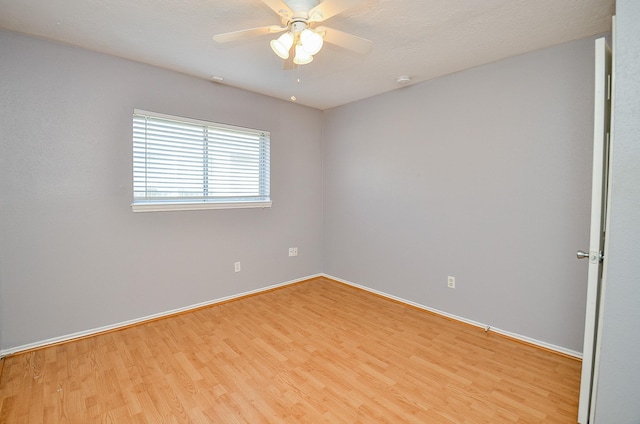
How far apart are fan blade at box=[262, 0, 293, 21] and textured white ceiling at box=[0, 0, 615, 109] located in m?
0.31

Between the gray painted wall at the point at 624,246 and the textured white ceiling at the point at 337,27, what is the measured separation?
0.77 meters

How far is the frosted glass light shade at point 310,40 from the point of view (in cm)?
165

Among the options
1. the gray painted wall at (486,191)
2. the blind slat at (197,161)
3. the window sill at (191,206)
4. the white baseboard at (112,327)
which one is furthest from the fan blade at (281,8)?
the white baseboard at (112,327)

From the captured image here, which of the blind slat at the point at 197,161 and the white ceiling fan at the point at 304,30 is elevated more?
the white ceiling fan at the point at 304,30

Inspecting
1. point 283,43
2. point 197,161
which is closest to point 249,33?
point 283,43

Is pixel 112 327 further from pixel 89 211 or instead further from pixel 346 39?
pixel 346 39

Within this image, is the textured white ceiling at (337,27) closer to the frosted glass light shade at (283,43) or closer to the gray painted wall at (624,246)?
the frosted glass light shade at (283,43)

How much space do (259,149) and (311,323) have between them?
6.99ft

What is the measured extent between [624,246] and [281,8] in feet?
6.60

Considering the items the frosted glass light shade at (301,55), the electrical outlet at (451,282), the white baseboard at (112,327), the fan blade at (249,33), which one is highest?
the fan blade at (249,33)

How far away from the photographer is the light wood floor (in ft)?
5.68

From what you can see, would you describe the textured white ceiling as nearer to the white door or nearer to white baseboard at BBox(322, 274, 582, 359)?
the white door

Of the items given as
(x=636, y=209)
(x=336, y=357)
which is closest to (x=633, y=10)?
(x=636, y=209)

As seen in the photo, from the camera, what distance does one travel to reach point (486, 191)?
2.76m
